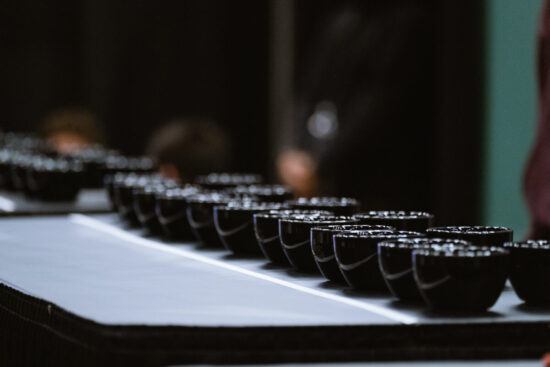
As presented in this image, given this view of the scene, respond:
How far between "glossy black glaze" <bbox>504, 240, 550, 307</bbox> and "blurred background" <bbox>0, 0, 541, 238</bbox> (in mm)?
2832

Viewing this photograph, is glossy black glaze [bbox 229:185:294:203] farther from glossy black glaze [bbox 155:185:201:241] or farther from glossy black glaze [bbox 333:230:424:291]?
glossy black glaze [bbox 333:230:424:291]

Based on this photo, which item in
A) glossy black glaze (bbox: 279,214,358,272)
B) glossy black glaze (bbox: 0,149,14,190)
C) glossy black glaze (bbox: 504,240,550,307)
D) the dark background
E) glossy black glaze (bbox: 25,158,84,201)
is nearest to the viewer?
glossy black glaze (bbox: 504,240,550,307)

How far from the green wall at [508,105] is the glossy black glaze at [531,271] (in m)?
2.81

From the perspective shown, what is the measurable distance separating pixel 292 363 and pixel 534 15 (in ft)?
10.5

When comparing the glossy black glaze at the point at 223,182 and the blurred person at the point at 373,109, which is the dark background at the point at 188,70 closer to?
the blurred person at the point at 373,109

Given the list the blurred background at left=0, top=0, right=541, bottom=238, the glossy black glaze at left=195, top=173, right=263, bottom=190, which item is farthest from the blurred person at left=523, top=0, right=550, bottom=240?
the blurred background at left=0, top=0, right=541, bottom=238

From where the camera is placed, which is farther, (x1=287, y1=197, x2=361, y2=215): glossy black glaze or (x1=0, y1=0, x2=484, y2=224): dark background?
(x1=0, y1=0, x2=484, y2=224): dark background

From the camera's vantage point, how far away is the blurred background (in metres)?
4.26

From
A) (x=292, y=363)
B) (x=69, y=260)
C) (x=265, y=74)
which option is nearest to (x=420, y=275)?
(x=292, y=363)

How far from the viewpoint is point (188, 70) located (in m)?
7.62

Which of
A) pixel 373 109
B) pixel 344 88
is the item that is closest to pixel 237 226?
pixel 373 109

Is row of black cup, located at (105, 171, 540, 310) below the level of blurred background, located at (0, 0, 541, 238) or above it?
below

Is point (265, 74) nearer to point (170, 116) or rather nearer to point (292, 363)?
point (170, 116)

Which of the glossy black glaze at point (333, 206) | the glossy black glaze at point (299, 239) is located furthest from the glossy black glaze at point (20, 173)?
A: the glossy black glaze at point (299, 239)
